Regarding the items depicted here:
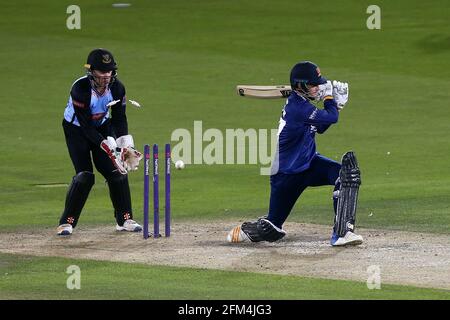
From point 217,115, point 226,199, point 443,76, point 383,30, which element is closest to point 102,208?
point 226,199

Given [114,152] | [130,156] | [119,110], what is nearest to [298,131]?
[130,156]

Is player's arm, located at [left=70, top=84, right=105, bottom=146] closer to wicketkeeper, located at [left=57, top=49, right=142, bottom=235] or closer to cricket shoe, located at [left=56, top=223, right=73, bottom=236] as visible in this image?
wicketkeeper, located at [left=57, top=49, right=142, bottom=235]

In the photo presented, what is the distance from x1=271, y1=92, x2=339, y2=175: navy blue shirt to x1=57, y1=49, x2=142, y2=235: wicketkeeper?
5.23 feet

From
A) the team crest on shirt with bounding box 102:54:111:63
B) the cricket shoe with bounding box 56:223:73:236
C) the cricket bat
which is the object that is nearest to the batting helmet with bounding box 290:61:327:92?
the cricket bat

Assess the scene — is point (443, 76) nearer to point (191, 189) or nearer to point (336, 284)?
point (191, 189)

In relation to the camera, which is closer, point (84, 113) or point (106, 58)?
point (106, 58)

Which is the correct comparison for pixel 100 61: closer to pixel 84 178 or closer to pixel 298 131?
pixel 84 178

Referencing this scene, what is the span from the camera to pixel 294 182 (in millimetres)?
13836

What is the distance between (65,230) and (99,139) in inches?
42.6

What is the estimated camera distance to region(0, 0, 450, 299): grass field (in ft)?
48.3

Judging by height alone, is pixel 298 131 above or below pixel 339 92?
below

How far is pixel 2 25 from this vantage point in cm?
3681

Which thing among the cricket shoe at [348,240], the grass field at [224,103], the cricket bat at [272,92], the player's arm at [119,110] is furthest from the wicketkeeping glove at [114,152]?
the cricket shoe at [348,240]

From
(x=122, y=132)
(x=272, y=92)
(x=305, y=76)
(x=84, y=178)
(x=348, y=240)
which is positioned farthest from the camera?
(x=122, y=132)
